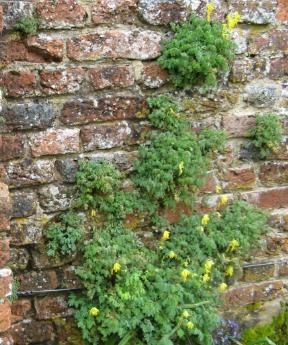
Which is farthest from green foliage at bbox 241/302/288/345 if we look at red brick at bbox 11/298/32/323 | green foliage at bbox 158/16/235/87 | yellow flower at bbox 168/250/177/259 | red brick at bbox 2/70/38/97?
red brick at bbox 2/70/38/97

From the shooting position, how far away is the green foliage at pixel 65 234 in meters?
2.71

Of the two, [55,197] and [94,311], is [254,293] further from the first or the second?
[55,197]

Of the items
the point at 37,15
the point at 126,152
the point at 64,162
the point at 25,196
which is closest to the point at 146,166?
the point at 126,152

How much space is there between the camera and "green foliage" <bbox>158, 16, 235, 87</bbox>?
2.75 metres

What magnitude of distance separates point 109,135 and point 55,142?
0.78 feet

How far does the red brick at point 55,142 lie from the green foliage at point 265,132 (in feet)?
2.81

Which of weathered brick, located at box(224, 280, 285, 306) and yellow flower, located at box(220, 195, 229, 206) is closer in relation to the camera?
yellow flower, located at box(220, 195, 229, 206)

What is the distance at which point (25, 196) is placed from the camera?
267 cm

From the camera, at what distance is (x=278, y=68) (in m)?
2.99

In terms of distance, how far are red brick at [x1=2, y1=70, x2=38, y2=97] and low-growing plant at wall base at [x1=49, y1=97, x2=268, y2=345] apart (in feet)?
1.26

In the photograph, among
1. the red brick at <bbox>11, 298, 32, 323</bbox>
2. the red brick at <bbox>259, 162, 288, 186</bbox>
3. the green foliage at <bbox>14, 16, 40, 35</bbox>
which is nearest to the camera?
the green foliage at <bbox>14, 16, 40, 35</bbox>

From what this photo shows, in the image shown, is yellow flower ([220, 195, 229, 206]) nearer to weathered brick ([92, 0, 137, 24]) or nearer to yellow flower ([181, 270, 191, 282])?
yellow flower ([181, 270, 191, 282])

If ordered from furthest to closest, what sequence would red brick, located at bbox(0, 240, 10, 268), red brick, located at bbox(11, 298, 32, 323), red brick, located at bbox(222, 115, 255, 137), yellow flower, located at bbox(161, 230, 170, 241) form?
red brick, located at bbox(222, 115, 255, 137) → yellow flower, located at bbox(161, 230, 170, 241) → red brick, located at bbox(11, 298, 32, 323) → red brick, located at bbox(0, 240, 10, 268)

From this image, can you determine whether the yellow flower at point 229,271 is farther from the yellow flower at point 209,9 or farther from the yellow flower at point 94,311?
the yellow flower at point 209,9
